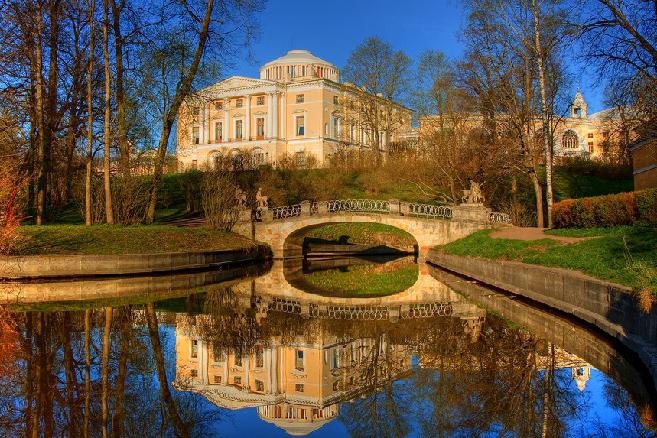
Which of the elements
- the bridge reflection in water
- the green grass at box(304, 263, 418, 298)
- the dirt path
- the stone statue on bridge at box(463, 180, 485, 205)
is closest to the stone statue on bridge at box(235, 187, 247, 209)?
the green grass at box(304, 263, 418, 298)

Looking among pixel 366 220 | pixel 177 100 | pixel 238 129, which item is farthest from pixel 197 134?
pixel 177 100

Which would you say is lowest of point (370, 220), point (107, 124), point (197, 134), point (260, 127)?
point (370, 220)

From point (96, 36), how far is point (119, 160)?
5.16 m

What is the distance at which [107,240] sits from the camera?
20625 millimetres

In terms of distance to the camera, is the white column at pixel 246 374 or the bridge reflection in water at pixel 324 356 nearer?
the bridge reflection in water at pixel 324 356

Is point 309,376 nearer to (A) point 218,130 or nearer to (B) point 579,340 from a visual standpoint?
(B) point 579,340

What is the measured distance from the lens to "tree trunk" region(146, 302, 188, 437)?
5.62 m

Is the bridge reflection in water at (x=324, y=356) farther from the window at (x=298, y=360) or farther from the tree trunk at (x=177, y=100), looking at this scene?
the tree trunk at (x=177, y=100)

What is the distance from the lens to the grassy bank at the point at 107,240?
19.1 meters

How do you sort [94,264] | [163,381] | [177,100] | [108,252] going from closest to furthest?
[163,381] → [94,264] → [108,252] → [177,100]

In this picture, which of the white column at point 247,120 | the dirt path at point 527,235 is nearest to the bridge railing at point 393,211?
the dirt path at point 527,235

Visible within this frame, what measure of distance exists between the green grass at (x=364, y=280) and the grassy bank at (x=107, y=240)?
4.88 m

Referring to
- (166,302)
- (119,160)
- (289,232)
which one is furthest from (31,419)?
(289,232)

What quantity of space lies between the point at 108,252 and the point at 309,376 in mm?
13969
